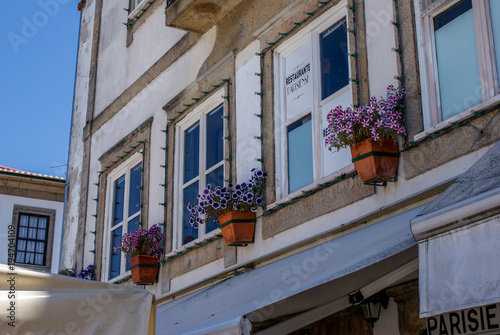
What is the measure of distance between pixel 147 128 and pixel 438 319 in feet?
19.9

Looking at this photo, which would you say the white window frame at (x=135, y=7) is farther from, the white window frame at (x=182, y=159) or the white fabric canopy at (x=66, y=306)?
the white fabric canopy at (x=66, y=306)

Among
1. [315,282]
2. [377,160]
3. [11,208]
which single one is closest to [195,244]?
[377,160]

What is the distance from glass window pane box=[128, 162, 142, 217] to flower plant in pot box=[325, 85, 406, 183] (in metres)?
5.07

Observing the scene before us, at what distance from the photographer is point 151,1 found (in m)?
11.3

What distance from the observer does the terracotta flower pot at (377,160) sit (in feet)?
20.0

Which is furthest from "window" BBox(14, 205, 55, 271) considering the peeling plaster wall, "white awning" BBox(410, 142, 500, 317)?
"white awning" BBox(410, 142, 500, 317)

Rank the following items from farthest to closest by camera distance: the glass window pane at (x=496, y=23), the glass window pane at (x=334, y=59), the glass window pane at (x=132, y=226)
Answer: the glass window pane at (x=132, y=226) < the glass window pane at (x=334, y=59) < the glass window pane at (x=496, y=23)

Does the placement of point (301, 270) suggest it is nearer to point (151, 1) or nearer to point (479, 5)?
point (479, 5)

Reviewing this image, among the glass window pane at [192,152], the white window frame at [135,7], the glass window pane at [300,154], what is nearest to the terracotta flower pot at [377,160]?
the glass window pane at [300,154]

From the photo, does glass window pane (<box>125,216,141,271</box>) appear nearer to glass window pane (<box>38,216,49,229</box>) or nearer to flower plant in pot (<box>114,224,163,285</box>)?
flower plant in pot (<box>114,224,163,285</box>)

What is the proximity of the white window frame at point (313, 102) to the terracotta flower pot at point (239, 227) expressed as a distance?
40 cm

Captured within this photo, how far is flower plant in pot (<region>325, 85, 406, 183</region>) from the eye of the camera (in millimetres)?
6082

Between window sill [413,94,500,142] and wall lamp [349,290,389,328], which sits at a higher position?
window sill [413,94,500,142]

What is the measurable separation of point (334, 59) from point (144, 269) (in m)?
3.65
